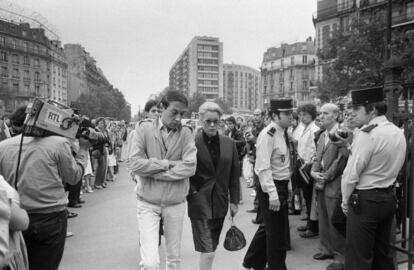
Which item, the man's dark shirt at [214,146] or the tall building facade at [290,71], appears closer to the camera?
the man's dark shirt at [214,146]

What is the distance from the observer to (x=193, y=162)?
343 cm

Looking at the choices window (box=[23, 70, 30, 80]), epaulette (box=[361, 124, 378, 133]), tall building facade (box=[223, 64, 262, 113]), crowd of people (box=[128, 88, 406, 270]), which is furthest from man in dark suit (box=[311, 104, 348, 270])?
tall building facade (box=[223, 64, 262, 113])

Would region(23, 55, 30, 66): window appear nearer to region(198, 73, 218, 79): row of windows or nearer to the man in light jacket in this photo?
the man in light jacket

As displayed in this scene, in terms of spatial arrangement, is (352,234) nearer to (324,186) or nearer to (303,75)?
(324,186)

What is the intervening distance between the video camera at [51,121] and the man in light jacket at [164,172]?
62cm

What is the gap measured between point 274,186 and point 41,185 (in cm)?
238

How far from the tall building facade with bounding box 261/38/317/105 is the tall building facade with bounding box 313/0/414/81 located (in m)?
34.2

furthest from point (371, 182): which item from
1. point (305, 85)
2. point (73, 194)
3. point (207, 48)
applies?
point (207, 48)

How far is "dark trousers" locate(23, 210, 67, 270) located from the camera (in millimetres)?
2906

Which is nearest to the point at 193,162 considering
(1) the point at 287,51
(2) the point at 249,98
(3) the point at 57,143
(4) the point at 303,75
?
(3) the point at 57,143

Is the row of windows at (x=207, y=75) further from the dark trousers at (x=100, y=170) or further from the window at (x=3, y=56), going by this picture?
the dark trousers at (x=100, y=170)

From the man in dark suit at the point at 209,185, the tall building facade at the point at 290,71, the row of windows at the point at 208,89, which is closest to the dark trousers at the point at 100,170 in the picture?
the man in dark suit at the point at 209,185

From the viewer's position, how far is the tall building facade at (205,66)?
155 metres

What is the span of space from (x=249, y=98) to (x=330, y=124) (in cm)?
19147
